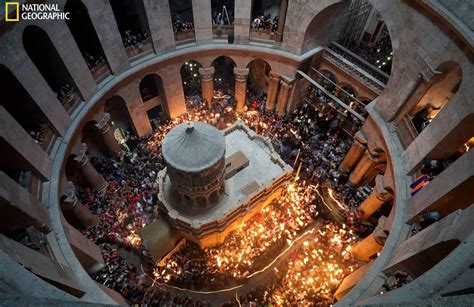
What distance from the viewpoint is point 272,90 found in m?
23.7

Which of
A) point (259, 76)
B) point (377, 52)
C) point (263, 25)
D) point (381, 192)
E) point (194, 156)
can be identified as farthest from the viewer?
point (259, 76)

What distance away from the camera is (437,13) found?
40.1 feet

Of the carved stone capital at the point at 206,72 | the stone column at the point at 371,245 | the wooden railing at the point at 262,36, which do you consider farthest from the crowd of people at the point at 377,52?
the stone column at the point at 371,245

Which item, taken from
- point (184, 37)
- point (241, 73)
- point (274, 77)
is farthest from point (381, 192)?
point (184, 37)

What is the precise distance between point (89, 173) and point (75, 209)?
2667 mm

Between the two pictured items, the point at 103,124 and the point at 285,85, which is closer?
the point at 103,124

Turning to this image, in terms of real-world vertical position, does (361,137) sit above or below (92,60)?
below

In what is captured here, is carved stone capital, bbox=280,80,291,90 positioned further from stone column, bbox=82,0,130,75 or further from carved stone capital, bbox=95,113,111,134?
carved stone capital, bbox=95,113,111,134

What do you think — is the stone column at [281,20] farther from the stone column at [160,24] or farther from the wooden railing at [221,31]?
the stone column at [160,24]

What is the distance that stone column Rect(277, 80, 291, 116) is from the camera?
2223 cm

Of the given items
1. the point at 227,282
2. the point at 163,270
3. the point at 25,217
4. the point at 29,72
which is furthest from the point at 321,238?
the point at 29,72

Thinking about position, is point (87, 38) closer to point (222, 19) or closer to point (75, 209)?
point (222, 19)


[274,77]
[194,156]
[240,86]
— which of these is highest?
[240,86]

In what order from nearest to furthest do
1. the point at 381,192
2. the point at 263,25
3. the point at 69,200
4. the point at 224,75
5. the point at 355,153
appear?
the point at 69,200
the point at 381,192
the point at 355,153
the point at 263,25
the point at 224,75
